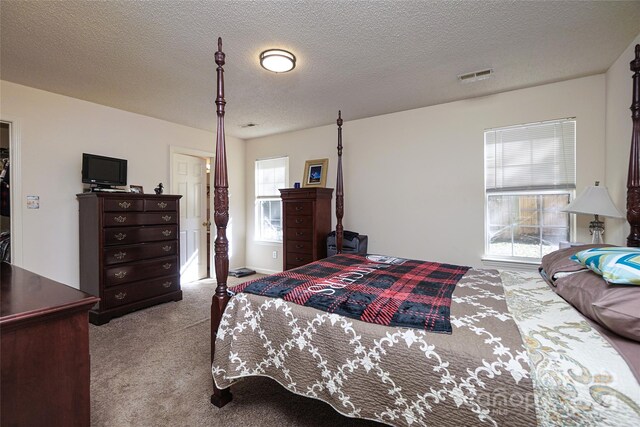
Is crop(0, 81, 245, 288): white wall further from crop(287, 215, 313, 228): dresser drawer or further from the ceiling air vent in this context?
the ceiling air vent

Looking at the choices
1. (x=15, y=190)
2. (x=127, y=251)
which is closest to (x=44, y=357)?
(x=127, y=251)

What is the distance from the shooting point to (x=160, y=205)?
11.5 ft

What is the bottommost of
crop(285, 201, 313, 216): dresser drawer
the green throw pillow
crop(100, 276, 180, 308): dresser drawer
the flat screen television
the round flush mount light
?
crop(100, 276, 180, 308): dresser drawer

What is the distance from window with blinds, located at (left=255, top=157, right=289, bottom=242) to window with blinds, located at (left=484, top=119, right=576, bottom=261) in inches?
120

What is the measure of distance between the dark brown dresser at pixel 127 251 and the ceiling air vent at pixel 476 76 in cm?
361

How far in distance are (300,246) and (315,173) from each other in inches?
47.3

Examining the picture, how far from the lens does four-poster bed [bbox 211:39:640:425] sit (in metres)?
0.87

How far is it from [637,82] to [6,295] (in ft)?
11.6

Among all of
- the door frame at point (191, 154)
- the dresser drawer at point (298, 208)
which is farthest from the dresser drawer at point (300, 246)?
the door frame at point (191, 154)

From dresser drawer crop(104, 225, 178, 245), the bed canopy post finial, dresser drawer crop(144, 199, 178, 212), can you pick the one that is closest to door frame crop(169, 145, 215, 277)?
dresser drawer crop(144, 199, 178, 212)

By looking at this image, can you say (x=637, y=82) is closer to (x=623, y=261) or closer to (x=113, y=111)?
(x=623, y=261)

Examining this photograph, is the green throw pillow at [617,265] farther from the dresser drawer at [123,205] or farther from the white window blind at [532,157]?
the dresser drawer at [123,205]

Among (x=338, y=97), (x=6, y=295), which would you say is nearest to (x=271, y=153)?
(x=338, y=97)

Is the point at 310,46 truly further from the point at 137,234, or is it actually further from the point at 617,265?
the point at 137,234
